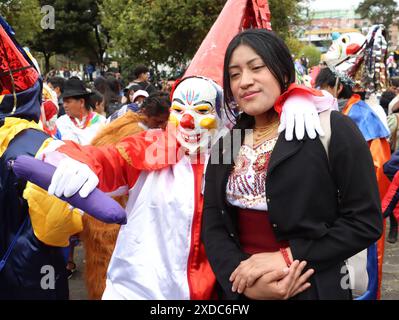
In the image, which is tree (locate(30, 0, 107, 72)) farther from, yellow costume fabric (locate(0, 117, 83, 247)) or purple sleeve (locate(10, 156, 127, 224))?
purple sleeve (locate(10, 156, 127, 224))

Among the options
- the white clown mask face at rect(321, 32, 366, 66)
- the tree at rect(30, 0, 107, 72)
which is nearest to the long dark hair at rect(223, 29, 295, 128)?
the white clown mask face at rect(321, 32, 366, 66)

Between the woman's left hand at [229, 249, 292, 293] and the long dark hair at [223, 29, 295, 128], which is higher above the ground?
the long dark hair at [223, 29, 295, 128]

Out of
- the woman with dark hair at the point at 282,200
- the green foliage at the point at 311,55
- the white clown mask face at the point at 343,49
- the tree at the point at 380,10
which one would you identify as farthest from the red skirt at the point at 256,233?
the tree at the point at 380,10

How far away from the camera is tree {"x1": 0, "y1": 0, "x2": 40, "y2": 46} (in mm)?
14070

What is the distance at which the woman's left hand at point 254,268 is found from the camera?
5.57 feet

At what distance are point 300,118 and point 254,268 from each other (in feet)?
1.71

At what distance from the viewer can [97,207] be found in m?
1.84

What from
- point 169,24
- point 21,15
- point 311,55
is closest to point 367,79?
point 169,24

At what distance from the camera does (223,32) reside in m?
2.96

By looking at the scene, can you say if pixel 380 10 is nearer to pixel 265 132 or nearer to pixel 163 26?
pixel 163 26

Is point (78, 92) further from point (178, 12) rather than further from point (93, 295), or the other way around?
point (178, 12)

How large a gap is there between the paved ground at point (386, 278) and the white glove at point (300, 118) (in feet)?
10.4

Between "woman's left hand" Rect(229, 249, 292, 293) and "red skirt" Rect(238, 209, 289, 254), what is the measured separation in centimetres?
5
